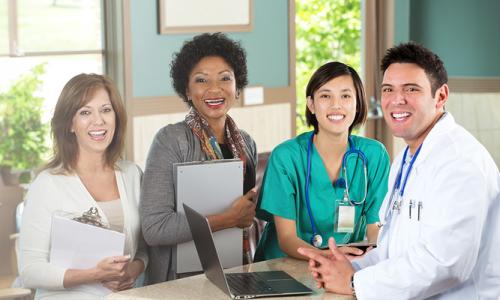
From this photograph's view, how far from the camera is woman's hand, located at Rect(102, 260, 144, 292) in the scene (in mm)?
2812

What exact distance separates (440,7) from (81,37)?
292 cm

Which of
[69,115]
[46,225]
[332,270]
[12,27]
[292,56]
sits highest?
[12,27]

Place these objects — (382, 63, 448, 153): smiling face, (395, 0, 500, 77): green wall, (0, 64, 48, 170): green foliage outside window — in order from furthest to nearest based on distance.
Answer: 1. (395, 0, 500, 77): green wall
2. (0, 64, 48, 170): green foliage outside window
3. (382, 63, 448, 153): smiling face

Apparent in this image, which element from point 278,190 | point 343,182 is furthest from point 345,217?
point 278,190

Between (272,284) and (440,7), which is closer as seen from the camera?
(272,284)

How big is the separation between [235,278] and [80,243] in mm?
531

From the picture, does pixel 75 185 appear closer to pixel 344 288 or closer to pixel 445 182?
pixel 344 288

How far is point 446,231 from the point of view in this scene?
231 centimetres

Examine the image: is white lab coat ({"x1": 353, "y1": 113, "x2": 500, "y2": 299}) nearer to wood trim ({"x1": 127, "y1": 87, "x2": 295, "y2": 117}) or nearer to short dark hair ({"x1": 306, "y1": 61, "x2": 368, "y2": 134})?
short dark hair ({"x1": 306, "y1": 61, "x2": 368, "y2": 134})

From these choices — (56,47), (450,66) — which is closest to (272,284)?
(56,47)

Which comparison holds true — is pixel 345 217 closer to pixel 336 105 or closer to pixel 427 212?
pixel 336 105

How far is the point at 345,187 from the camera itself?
2926mm

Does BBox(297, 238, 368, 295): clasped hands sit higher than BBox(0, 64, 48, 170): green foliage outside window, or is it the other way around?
BBox(0, 64, 48, 170): green foliage outside window

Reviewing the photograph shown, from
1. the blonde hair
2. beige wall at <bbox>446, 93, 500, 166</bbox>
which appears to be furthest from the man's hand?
beige wall at <bbox>446, 93, 500, 166</bbox>
